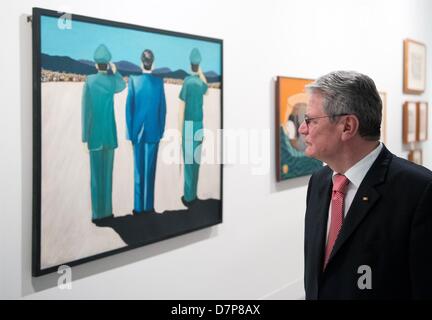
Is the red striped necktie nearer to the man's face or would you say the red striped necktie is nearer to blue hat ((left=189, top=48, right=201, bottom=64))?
the man's face

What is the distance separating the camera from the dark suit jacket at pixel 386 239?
1.29m

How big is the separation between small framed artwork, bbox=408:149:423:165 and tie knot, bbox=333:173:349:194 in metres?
3.30

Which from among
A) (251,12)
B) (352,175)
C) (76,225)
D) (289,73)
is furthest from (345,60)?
(76,225)

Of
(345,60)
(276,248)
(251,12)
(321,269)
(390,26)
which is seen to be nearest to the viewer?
(321,269)

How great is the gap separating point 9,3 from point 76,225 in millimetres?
846

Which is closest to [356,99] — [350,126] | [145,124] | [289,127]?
[350,126]

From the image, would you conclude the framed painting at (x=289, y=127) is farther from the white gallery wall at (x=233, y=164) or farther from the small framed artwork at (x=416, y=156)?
the small framed artwork at (x=416, y=156)

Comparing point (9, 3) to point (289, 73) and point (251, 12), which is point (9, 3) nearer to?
point (251, 12)

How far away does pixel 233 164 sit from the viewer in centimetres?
262

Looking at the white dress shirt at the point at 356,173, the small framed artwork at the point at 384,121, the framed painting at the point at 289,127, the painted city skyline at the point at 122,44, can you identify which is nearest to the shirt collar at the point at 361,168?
the white dress shirt at the point at 356,173

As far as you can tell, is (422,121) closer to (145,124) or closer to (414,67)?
(414,67)

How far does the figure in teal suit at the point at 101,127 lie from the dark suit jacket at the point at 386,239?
0.93 meters

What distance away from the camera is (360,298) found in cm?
136

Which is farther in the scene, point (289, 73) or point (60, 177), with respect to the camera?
point (289, 73)
